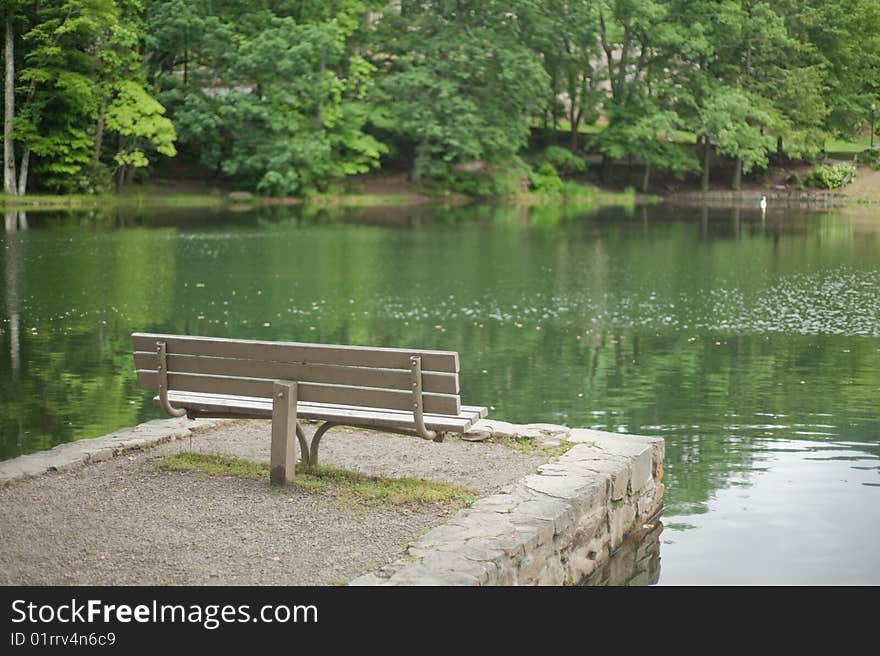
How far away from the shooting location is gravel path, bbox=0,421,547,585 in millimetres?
4992

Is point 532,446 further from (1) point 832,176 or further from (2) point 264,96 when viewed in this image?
(1) point 832,176

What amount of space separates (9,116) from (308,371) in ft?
120

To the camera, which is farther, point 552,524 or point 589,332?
point 589,332

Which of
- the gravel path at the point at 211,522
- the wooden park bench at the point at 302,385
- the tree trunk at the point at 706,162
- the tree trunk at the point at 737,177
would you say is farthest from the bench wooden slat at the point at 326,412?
the tree trunk at the point at 737,177

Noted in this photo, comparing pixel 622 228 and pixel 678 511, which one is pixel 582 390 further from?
pixel 622 228

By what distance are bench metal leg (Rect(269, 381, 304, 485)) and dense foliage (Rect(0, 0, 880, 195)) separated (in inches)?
1378

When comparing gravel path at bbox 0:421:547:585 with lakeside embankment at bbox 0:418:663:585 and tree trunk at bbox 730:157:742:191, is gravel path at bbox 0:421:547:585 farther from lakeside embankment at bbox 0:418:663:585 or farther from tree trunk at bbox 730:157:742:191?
tree trunk at bbox 730:157:742:191

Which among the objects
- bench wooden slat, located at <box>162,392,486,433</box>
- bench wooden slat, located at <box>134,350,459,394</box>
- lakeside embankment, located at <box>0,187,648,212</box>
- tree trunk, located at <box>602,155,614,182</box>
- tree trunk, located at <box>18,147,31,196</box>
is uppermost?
tree trunk, located at <box>602,155,614,182</box>

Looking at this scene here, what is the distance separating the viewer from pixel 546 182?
50719 millimetres

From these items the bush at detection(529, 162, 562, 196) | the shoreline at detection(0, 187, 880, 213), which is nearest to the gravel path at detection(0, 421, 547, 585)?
the shoreline at detection(0, 187, 880, 213)

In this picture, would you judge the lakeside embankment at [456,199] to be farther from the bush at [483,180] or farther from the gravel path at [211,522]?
the gravel path at [211,522]

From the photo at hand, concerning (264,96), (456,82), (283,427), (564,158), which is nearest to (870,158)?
(564,158)

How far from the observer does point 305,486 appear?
6.34 metres
